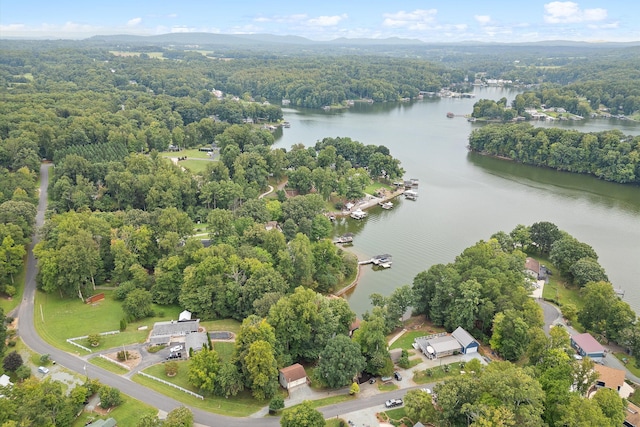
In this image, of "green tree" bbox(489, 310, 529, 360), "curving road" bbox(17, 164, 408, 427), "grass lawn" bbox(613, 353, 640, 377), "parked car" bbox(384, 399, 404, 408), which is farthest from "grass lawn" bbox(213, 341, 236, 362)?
"grass lawn" bbox(613, 353, 640, 377)

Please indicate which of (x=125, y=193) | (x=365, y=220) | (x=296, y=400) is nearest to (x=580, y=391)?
(x=296, y=400)

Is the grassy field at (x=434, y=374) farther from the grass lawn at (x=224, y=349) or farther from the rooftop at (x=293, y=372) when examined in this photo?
the grass lawn at (x=224, y=349)

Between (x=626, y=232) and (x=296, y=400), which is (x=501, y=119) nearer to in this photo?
(x=626, y=232)

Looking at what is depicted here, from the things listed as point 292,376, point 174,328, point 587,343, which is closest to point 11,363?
point 174,328

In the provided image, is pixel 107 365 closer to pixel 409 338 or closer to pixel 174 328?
pixel 174 328

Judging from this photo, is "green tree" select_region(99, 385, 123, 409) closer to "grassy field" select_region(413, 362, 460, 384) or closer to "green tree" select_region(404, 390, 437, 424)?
"green tree" select_region(404, 390, 437, 424)

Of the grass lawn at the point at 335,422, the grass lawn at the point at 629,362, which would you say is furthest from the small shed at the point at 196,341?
the grass lawn at the point at 629,362
